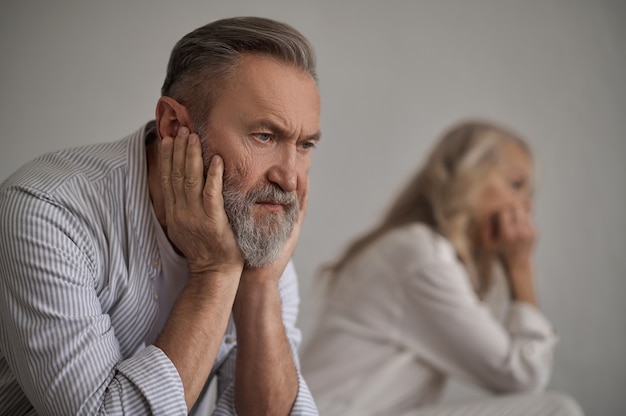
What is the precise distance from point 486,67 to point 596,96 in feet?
1.96

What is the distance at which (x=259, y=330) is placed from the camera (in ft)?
4.23

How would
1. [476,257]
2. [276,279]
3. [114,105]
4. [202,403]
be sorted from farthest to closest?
[476,257], [114,105], [202,403], [276,279]

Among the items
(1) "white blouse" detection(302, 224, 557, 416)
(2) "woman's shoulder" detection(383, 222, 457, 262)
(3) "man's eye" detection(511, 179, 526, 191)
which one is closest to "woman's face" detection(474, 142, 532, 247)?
(3) "man's eye" detection(511, 179, 526, 191)

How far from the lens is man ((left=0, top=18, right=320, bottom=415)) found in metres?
1.04

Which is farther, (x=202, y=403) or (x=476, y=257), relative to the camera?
(x=476, y=257)

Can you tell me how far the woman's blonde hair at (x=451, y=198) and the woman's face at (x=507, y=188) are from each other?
0.04 meters

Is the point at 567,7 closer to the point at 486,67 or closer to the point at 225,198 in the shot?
the point at 486,67

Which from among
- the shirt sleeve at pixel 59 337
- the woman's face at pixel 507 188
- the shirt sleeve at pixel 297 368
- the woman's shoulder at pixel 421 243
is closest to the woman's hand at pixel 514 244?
the woman's face at pixel 507 188

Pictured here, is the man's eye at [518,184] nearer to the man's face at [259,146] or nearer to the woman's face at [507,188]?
the woman's face at [507,188]

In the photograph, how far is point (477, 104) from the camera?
3295mm

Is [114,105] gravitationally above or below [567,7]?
below

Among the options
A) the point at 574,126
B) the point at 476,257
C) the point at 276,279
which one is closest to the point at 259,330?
the point at 276,279

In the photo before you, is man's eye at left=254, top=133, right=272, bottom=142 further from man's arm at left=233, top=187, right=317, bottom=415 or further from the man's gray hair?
man's arm at left=233, top=187, right=317, bottom=415

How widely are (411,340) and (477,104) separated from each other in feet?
4.55
